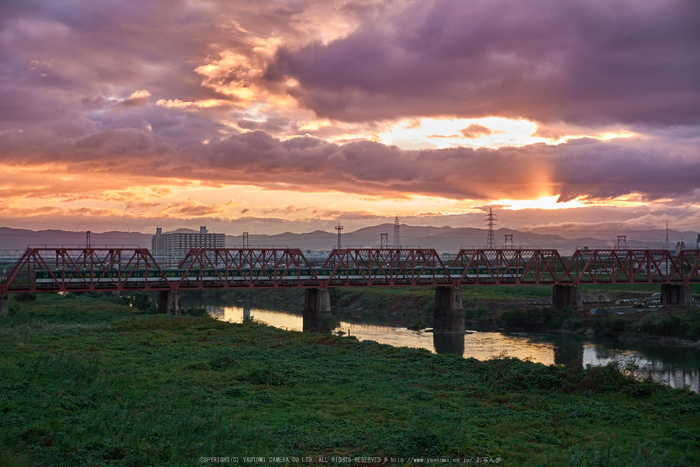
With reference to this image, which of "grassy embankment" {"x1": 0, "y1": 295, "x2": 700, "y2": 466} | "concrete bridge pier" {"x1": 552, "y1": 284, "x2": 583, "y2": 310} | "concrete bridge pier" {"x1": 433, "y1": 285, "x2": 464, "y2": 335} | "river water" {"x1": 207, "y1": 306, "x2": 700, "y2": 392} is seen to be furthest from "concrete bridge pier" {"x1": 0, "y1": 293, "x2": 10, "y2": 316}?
"concrete bridge pier" {"x1": 552, "y1": 284, "x2": 583, "y2": 310}

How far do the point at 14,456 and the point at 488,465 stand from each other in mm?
12049

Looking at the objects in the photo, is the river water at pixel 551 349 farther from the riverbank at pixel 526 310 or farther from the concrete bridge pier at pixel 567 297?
the concrete bridge pier at pixel 567 297

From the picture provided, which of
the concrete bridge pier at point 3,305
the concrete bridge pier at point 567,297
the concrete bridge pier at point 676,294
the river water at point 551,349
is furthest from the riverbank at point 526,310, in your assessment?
the concrete bridge pier at point 3,305

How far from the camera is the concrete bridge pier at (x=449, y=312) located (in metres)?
73.0

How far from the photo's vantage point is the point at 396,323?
269 ft

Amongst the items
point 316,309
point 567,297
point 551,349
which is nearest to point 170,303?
point 316,309

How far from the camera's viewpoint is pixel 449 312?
244ft

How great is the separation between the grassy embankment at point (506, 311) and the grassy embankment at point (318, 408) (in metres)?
38.7

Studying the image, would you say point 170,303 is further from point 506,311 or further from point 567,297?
point 567,297

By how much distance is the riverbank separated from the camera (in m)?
63.1

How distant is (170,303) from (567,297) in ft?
166

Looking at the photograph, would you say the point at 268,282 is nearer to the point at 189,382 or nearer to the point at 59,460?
the point at 189,382

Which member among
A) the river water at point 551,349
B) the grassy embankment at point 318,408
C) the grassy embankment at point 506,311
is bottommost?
the river water at point 551,349

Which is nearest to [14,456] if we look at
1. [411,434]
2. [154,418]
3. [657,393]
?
[154,418]
